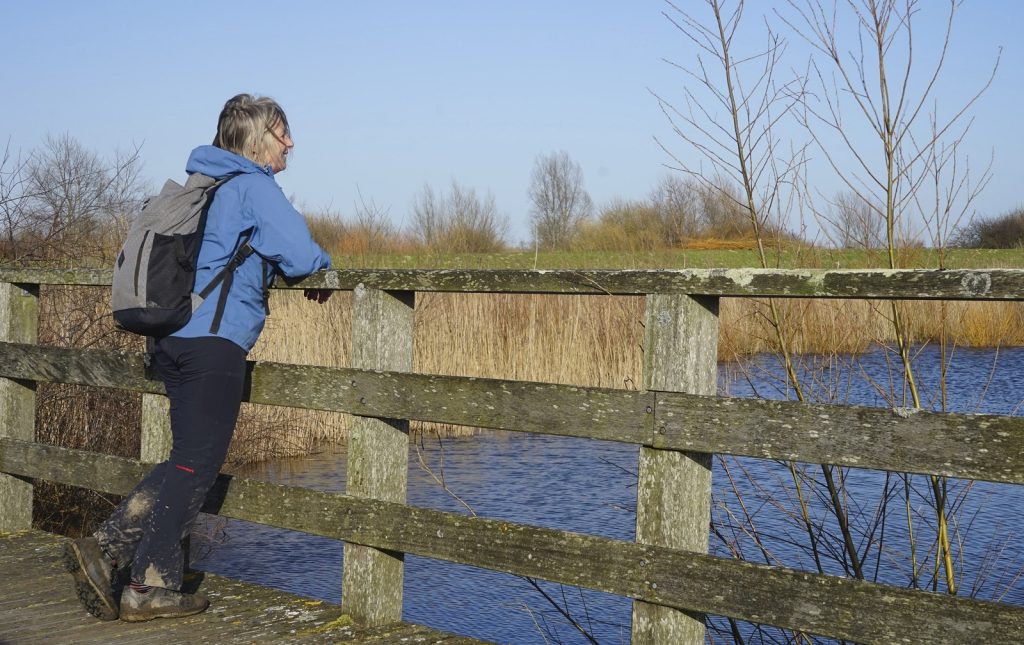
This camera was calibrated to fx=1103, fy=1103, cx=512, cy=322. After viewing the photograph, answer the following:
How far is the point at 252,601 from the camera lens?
13.5ft

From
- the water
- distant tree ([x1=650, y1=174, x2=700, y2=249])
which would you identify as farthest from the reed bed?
distant tree ([x1=650, y1=174, x2=700, y2=249])

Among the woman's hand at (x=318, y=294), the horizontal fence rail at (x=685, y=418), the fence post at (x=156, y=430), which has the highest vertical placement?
the woman's hand at (x=318, y=294)

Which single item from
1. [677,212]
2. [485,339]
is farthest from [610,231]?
[677,212]

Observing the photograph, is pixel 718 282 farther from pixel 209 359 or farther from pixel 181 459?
pixel 181 459

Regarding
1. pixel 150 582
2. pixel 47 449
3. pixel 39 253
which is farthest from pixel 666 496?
pixel 39 253

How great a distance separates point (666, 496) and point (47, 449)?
3117 millimetres

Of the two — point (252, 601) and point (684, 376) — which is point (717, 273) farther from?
point (252, 601)

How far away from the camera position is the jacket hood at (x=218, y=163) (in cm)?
363

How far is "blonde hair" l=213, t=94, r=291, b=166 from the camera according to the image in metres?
3.70

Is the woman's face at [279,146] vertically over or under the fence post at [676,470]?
over

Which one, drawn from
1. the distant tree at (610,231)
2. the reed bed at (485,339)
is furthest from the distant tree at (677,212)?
the distant tree at (610,231)

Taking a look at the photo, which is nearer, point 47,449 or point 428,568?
point 47,449

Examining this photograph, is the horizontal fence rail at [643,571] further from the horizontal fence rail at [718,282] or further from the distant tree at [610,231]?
the distant tree at [610,231]

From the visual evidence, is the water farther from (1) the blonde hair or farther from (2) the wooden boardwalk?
(1) the blonde hair
